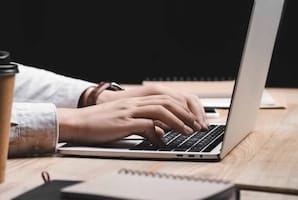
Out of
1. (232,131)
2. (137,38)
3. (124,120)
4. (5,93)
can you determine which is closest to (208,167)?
(232,131)

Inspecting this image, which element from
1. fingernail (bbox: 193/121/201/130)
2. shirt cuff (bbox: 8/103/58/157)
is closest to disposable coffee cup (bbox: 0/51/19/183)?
shirt cuff (bbox: 8/103/58/157)

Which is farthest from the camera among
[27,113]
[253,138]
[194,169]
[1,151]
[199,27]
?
[199,27]

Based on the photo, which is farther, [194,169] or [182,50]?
[182,50]

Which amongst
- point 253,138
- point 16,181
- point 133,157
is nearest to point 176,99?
point 253,138

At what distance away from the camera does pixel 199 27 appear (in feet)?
9.03

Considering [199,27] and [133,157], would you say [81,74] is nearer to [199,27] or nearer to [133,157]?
[199,27]

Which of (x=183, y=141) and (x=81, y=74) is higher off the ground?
(x=183, y=141)

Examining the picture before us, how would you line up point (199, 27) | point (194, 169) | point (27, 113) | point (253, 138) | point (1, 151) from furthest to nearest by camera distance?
point (199, 27) → point (253, 138) → point (27, 113) → point (194, 169) → point (1, 151)

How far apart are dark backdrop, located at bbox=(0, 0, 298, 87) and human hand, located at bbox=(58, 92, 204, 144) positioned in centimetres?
146

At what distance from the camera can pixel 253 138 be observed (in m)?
1.32

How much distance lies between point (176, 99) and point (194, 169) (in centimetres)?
41

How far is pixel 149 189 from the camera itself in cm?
67

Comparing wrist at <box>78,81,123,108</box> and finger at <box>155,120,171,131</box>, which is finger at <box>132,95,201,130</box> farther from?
wrist at <box>78,81,123,108</box>

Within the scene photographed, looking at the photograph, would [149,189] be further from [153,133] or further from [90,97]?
[90,97]
